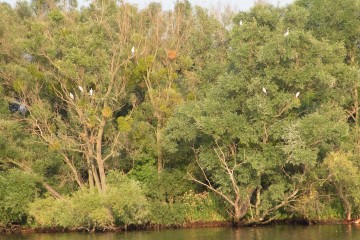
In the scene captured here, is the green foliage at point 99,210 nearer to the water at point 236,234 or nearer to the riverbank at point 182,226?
the riverbank at point 182,226

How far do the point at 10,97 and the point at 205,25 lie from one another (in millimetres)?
16429

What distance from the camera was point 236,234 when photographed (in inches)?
1399

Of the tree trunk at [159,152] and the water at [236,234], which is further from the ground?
the tree trunk at [159,152]

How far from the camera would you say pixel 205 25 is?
51312 millimetres

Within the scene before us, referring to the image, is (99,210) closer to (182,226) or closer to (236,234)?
(182,226)

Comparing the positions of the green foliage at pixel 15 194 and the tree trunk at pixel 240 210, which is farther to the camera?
the green foliage at pixel 15 194

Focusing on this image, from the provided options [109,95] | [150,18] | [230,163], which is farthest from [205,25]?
[230,163]

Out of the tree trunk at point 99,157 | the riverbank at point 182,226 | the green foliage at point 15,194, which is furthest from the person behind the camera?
the tree trunk at point 99,157

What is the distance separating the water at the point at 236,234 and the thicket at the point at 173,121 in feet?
4.64

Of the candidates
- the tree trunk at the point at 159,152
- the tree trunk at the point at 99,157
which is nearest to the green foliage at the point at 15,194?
the tree trunk at the point at 99,157

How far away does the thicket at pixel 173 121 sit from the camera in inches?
1513

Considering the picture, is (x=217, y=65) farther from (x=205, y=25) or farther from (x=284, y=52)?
(x=284, y=52)

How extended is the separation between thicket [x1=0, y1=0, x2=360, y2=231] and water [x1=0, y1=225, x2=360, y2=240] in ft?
4.64

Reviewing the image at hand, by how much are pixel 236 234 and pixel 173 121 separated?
946 cm
